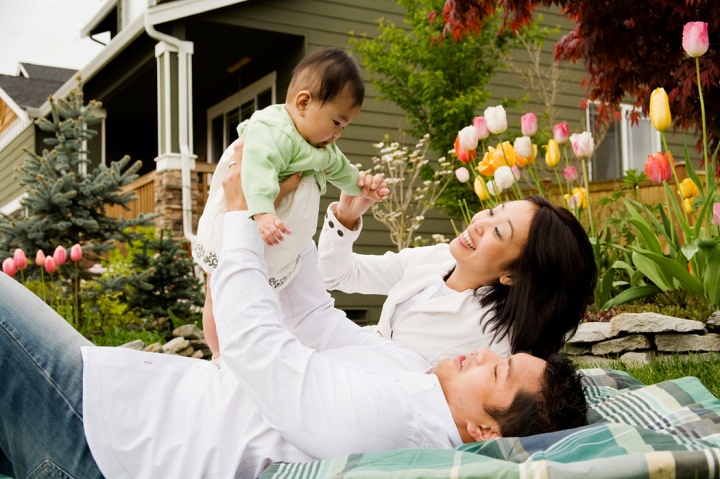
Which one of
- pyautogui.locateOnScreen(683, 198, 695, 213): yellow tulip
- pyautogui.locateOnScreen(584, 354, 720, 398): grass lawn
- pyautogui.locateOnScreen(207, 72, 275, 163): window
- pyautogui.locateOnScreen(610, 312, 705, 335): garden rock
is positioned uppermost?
pyautogui.locateOnScreen(207, 72, 275, 163): window

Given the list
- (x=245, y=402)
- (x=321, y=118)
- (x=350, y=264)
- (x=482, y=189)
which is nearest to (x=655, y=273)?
(x=482, y=189)

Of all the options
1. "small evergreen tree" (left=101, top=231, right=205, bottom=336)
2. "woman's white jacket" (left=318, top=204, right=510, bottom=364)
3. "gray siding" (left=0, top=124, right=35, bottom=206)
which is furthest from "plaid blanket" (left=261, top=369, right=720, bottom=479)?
"gray siding" (left=0, top=124, right=35, bottom=206)

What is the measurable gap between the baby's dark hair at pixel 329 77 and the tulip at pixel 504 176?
211 centimetres

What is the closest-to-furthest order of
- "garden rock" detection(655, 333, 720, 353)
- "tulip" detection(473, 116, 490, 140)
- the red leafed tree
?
"garden rock" detection(655, 333, 720, 353)
"tulip" detection(473, 116, 490, 140)
the red leafed tree

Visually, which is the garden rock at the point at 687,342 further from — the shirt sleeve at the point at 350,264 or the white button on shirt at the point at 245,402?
the white button on shirt at the point at 245,402

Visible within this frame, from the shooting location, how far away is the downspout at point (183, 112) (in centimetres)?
981

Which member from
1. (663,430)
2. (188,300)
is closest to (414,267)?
(663,430)

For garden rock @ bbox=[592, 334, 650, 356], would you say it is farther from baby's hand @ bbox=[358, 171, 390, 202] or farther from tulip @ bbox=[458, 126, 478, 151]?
baby's hand @ bbox=[358, 171, 390, 202]

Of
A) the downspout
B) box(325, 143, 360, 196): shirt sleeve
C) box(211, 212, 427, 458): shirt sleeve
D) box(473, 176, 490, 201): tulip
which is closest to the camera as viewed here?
box(211, 212, 427, 458): shirt sleeve

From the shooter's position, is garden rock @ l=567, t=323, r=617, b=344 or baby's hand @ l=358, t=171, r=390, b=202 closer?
baby's hand @ l=358, t=171, r=390, b=202

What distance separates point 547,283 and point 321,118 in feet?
2.96

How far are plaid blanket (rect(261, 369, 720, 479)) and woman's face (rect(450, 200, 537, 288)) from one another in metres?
0.54

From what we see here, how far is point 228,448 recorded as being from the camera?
75.5 inches

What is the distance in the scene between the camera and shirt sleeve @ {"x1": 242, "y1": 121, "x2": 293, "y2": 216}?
2.23m
